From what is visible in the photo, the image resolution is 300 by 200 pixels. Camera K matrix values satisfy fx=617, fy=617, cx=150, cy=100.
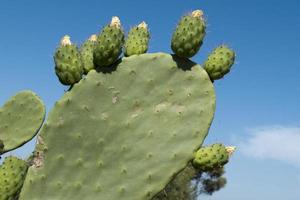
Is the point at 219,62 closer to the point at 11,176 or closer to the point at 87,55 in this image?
the point at 87,55

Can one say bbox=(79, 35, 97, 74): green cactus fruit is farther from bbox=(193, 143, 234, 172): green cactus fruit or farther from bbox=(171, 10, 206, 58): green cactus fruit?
bbox=(193, 143, 234, 172): green cactus fruit

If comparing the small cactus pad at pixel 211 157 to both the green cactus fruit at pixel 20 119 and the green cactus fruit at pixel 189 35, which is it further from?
the green cactus fruit at pixel 20 119

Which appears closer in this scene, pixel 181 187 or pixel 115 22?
pixel 115 22

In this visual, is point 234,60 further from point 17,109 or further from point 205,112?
point 17,109

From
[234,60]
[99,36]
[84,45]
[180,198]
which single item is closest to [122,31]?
[99,36]

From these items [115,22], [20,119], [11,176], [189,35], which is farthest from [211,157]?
[20,119]

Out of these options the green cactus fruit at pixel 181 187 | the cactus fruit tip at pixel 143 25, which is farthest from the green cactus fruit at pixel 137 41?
the green cactus fruit at pixel 181 187
